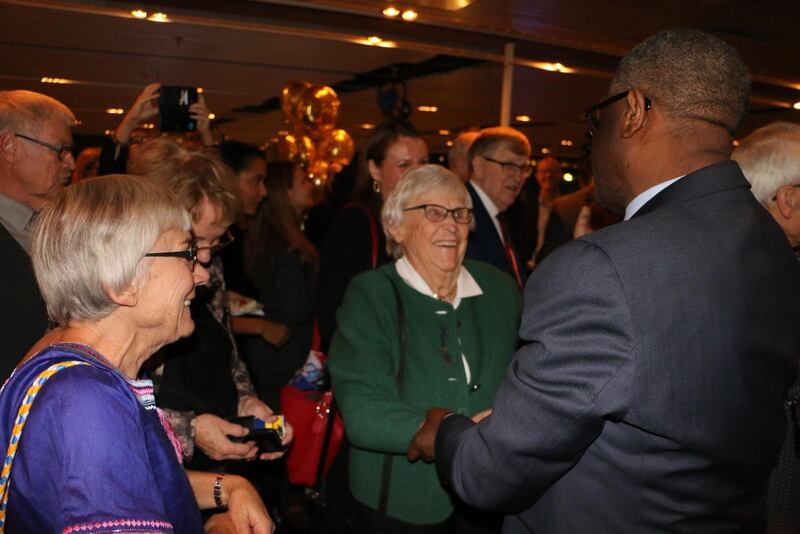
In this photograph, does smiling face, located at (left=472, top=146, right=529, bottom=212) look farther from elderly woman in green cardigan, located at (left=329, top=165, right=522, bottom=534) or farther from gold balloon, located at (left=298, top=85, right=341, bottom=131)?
gold balloon, located at (left=298, top=85, right=341, bottom=131)

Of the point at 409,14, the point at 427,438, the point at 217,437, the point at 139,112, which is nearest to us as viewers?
the point at 427,438

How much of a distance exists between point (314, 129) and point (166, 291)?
16.8 feet

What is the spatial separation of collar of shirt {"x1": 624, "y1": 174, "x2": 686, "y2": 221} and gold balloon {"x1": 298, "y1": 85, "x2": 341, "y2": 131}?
16.5ft

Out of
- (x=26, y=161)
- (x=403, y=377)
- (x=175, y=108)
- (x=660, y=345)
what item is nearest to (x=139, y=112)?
(x=175, y=108)

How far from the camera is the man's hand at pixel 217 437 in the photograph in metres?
1.93

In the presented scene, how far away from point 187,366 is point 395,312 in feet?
2.28

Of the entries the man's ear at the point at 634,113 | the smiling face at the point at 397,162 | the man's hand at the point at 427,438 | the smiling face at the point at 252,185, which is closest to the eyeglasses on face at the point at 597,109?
the man's ear at the point at 634,113

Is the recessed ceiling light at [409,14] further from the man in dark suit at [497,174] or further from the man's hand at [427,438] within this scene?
the man's hand at [427,438]

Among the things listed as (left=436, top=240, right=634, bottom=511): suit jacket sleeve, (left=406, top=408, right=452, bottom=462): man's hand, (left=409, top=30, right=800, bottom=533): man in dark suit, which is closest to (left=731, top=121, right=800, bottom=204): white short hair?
(left=409, top=30, right=800, bottom=533): man in dark suit

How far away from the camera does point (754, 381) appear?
1.23 meters

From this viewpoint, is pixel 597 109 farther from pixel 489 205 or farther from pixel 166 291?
pixel 489 205

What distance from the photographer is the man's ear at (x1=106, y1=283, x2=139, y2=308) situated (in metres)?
1.28

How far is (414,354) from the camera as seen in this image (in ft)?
6.81

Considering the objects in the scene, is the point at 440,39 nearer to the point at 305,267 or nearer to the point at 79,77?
the point at 305,267
